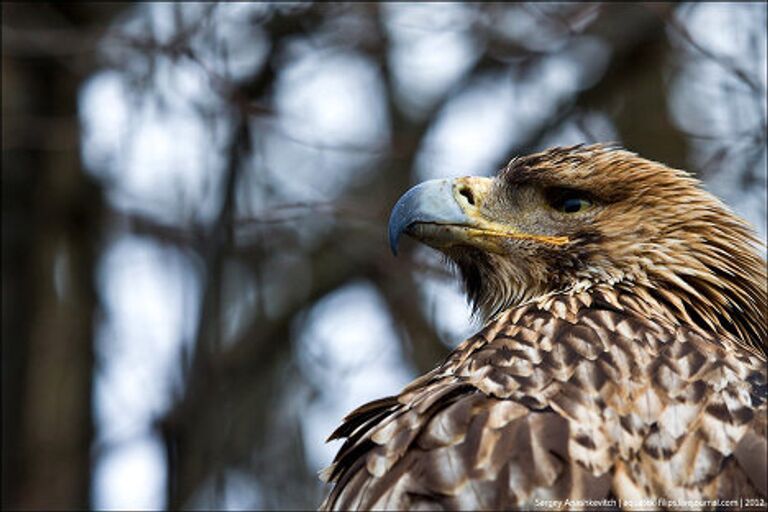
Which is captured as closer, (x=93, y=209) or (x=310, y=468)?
(x=310, y=468)

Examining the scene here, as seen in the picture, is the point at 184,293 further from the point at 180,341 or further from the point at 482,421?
the point at 482,421

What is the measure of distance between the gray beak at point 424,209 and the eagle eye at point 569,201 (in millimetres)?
346

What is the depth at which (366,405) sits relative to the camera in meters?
4.07

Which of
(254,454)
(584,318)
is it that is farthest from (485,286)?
(254,454)

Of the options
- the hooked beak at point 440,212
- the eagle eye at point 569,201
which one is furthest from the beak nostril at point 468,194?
the eagle eye at point 569,201

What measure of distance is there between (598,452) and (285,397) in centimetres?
493

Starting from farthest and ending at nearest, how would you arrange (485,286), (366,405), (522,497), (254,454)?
(254,454) → (485,286) → (366,405) → (522,497)

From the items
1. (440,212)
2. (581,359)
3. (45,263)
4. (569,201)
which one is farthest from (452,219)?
(45,263)

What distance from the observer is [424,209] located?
15.4ft

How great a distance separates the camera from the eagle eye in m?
4.89

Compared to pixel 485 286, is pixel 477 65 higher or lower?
higher

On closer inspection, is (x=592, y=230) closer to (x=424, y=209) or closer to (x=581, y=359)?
(x=424, y=209)

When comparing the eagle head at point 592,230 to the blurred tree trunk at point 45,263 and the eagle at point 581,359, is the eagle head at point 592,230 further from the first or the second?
the blurred tree trunk at point 45,263

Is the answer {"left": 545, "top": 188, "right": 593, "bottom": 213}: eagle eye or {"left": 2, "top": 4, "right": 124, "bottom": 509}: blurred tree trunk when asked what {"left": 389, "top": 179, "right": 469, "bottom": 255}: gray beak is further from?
{"left": 2, "top": 4, "right": 124, "bottom": 509}: blurred tree trunk
